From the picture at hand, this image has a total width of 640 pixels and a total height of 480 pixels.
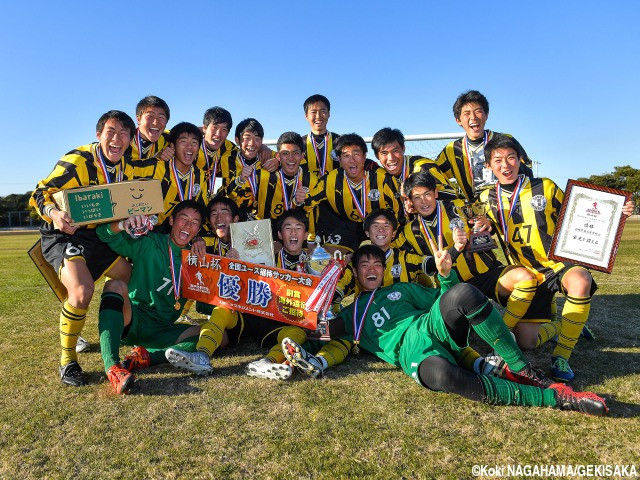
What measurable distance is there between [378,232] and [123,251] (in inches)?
98.5

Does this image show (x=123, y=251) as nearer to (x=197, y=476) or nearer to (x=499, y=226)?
(x=197, y=476)

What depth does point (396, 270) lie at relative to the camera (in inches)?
179

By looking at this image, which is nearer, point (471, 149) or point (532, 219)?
point (532, 219)

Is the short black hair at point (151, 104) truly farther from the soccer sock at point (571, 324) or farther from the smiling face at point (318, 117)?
the soccer sock at point (571, 324)

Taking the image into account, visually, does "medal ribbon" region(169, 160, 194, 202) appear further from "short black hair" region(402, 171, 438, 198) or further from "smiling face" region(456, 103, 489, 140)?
"smiling face" region(456, 103, 489, 140)

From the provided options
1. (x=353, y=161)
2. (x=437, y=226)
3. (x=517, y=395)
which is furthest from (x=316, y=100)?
(x=517, y=395)

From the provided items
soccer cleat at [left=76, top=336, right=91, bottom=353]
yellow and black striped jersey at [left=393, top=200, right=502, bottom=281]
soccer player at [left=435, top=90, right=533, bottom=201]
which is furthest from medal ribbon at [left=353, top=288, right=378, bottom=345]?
soccer cleat at [left=76, top=336, right=91, bottom=353]

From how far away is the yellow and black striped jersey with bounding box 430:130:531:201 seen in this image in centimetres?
545

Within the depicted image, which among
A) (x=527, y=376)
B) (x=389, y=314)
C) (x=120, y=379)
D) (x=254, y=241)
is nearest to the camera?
(x=527, y=376)

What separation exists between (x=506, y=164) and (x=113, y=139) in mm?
3802

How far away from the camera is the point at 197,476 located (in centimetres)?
222

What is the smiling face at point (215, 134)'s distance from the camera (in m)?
5.65

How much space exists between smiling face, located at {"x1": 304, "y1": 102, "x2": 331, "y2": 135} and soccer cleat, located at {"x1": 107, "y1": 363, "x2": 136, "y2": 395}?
13.6 ft

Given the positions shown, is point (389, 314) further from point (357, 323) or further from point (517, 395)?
point (517, 395)
